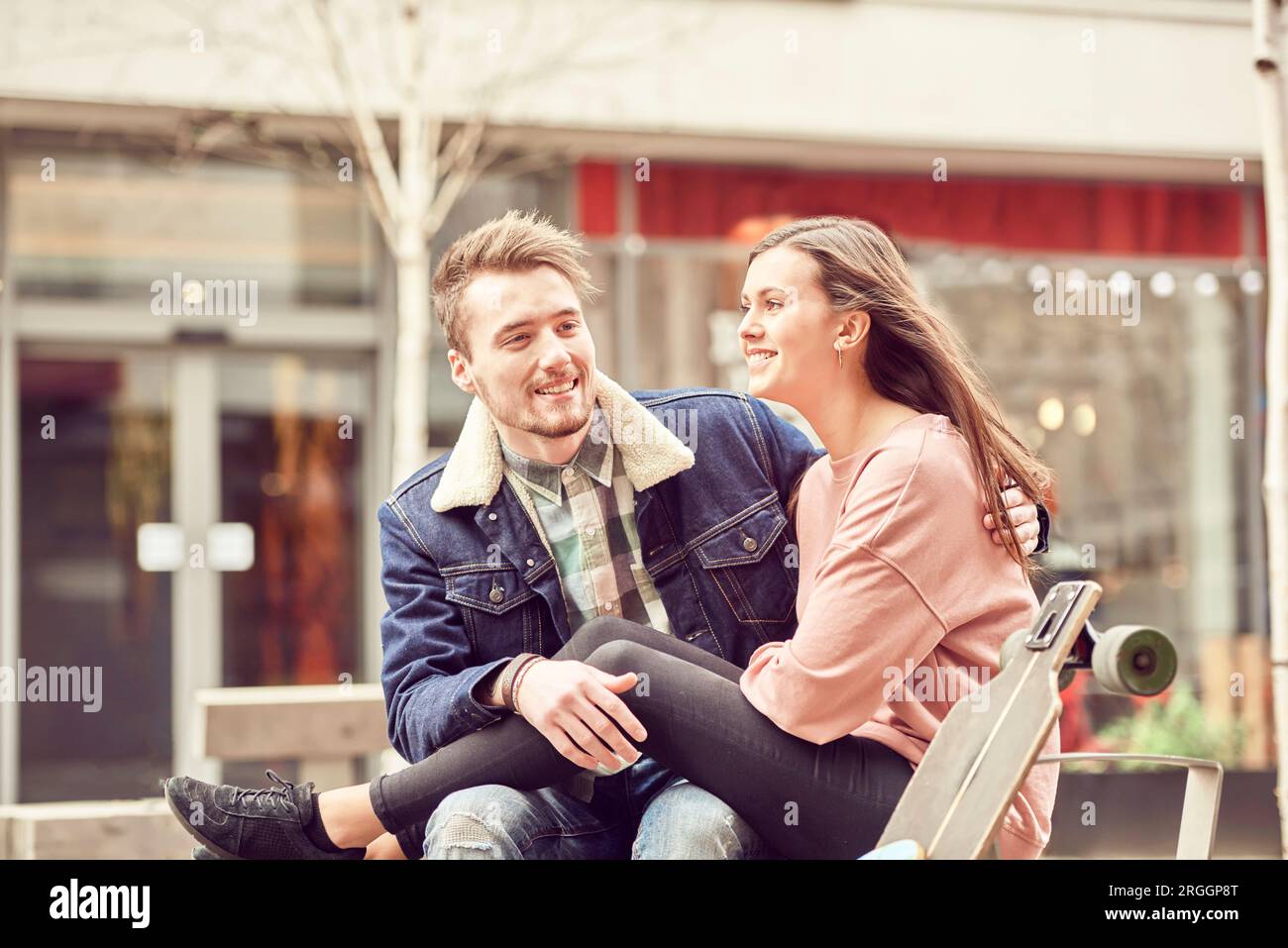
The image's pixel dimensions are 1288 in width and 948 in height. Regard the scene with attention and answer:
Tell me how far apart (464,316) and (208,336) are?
16.0ft

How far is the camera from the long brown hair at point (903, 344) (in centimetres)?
263

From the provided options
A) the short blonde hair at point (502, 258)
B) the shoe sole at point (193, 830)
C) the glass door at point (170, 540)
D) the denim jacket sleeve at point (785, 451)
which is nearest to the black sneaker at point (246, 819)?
the shoe sole at point (193, 830)

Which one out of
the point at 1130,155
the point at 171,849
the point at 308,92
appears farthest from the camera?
the point at 1130,155

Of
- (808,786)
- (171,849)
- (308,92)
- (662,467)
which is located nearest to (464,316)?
(662,467)

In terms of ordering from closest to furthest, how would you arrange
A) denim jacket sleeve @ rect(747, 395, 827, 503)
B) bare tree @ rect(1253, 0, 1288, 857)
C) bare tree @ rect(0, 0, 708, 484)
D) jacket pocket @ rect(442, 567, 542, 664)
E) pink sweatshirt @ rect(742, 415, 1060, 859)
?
pink sweatshirt @ rect(742, 415, 1060, 859), jacket pocket @ rect(442, 567, 542, 664), denim jacket sleeve @ rect(747, 395, 827, 503), bare tree @ rect(1253, 0, 1288, 857), bare tree @ rect(0, 0, 708, 484)

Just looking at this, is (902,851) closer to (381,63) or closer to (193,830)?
(193,830)

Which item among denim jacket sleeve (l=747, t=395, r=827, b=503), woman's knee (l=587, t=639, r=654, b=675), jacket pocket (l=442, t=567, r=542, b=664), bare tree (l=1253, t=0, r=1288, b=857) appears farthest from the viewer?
bare tree (l=1253, t=0, r=1288, b=857)

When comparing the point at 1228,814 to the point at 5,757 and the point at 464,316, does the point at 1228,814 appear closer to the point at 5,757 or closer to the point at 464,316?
the point at 464,316

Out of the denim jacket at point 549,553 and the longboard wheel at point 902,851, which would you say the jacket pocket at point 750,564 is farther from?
the longboard wheel at point 902,851

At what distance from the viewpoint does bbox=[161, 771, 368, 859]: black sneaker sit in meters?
2.63

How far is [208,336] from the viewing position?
7457mm

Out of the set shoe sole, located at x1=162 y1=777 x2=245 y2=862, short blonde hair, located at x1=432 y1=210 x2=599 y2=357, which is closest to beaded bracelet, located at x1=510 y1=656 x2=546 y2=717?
shoe sole, located at x1=162 y1=777 x2=245 y2=862

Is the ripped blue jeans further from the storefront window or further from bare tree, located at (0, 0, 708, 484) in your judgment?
the storefront window

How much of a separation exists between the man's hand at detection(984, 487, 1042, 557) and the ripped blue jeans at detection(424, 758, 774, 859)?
24.6 inches
